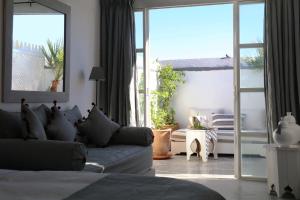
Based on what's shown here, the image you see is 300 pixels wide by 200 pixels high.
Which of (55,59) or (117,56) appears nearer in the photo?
(55,59)

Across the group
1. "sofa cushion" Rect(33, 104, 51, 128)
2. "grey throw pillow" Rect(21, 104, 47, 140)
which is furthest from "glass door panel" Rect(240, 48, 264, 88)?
"grey throw pillow" Rect(21, 104, 47, 140)

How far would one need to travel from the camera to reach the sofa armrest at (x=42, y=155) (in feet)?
8.41

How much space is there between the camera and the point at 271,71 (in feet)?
15.6

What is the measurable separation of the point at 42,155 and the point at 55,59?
1.89 metres

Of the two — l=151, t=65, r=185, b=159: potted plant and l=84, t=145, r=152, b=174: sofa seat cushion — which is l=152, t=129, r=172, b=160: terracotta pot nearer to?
l=151, t=65, r=185, b=159: potted plant

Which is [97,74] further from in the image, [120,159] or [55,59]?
[120,159]

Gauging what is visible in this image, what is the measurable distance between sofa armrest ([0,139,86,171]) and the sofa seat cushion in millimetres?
289

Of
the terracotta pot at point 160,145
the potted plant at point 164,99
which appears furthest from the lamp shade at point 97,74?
the potted plant at point 164,99

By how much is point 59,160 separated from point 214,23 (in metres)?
6.71

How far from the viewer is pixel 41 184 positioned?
1451 millimetres

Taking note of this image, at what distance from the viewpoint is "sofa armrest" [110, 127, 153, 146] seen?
13.6 feet

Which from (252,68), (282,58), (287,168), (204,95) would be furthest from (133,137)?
(204,95)

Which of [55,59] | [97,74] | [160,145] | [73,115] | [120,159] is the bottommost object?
[160,145]

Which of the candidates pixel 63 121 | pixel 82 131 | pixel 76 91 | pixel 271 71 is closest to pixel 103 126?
pixel 82 131
